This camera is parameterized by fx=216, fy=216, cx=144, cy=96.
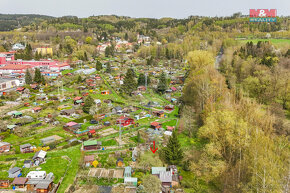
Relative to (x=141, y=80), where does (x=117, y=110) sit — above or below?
below

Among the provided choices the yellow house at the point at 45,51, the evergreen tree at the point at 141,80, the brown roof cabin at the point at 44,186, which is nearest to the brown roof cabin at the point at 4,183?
the brown roof cabin at the point at 44,186

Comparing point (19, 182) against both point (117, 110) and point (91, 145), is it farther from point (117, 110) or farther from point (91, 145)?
point (117, 110)

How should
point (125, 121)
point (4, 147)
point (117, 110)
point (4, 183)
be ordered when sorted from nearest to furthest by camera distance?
point (4, 183)
point (4, 147)
point (125, 121)
point (117, 110)

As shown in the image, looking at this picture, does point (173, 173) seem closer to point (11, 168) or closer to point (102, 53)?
point (11, 168)

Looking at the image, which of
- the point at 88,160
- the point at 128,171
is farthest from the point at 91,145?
the point at 128,171

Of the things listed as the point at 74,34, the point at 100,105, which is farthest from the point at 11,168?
the point at 74,34

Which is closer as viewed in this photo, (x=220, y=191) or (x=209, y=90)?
(x=220, y=191)

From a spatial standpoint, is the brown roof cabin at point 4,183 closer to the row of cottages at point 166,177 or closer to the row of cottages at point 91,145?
the row of cottages at point 91,145

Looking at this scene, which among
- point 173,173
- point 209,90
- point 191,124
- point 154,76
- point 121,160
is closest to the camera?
point 173,173
